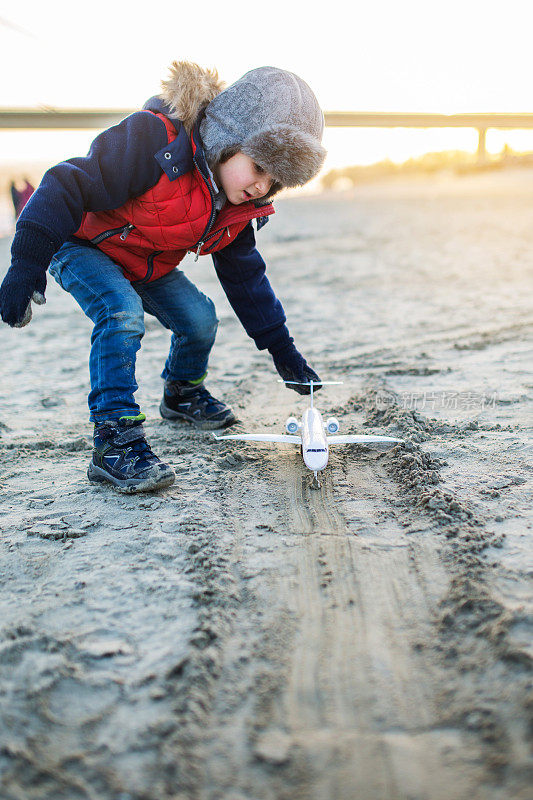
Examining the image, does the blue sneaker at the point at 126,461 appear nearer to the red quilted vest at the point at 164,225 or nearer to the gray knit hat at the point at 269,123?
the red quilted vest at the point at 164,225

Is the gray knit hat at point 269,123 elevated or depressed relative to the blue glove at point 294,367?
elevated

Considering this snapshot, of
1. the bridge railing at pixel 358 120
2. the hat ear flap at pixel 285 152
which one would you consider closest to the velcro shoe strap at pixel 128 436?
the hat ear flap at pixel 285 152

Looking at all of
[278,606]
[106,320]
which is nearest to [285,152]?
[106,320]

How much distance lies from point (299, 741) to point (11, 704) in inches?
23.2

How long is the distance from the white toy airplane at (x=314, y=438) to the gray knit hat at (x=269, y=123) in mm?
890

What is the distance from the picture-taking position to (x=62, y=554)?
68.0 inches

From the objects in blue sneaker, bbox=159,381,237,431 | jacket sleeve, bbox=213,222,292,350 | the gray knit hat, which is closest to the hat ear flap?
the gray knit hat

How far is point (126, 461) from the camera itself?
2109 millimetres

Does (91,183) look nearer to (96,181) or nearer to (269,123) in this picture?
(96,181)

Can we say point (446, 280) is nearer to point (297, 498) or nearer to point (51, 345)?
point (51, 345)

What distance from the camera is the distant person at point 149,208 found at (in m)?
1.89

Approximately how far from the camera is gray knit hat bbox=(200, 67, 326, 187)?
1.89m

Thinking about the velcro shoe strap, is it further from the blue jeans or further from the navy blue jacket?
the navy blue jacket

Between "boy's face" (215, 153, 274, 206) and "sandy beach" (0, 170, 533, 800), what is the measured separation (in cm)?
99
